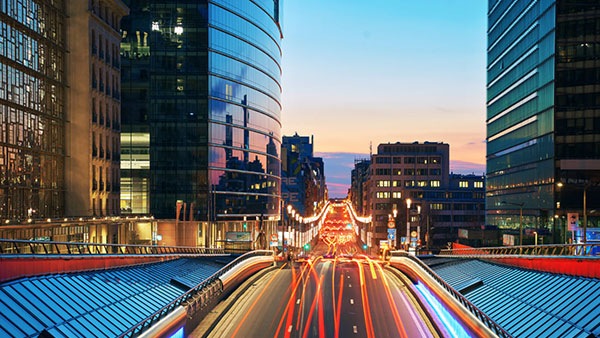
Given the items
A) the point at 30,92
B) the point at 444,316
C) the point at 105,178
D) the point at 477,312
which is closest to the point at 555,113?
the point at 105,178

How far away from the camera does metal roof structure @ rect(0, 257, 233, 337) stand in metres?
22.4

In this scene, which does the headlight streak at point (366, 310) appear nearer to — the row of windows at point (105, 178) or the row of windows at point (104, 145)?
the row of windows at point (105, 178)

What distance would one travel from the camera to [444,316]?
43.6m

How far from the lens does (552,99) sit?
3858 inches

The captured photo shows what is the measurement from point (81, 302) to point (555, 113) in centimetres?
8360

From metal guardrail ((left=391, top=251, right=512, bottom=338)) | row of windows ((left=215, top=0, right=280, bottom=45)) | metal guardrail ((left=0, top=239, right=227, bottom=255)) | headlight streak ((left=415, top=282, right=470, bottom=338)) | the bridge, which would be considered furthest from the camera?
row of windows ((left=215, top=0, right=280, bottom=45))

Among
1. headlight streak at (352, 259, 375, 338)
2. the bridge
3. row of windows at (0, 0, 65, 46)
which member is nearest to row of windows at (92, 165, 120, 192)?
row of windows at (0, 0, 65, 46)

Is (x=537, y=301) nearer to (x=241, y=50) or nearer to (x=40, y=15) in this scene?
(x=40, y=15)

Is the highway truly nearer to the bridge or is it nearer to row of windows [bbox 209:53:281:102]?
the bridge

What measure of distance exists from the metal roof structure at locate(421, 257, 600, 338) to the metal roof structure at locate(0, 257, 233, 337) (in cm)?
1610

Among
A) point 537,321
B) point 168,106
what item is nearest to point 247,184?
point 168,106

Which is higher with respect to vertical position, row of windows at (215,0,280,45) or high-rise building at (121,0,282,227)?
row of windows at (215,0,280,45)

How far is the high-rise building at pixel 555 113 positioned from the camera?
95.2 metres

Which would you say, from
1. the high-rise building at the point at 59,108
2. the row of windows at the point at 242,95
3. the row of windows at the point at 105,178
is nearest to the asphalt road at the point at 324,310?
the high-rise building at the point at 59,108
